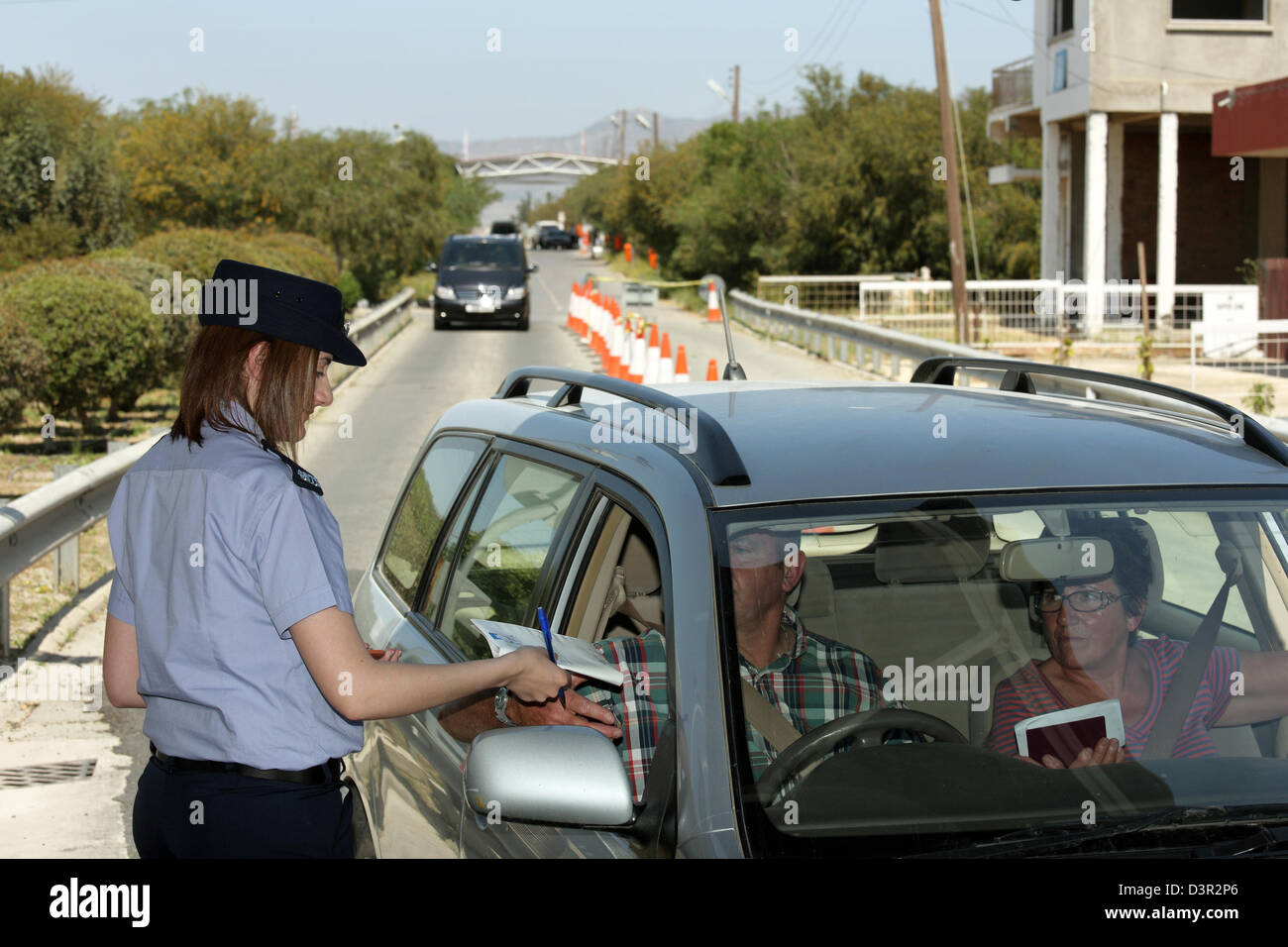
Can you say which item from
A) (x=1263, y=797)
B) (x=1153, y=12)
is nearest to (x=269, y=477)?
(x=1263, y=797)

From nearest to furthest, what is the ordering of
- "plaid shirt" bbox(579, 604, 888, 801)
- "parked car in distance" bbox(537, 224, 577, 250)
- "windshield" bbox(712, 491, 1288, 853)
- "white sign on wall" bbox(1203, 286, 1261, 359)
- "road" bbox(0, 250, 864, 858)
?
"windshield" bbox(712, 491, 1288, 853)
"plaid shirt" bbox(579, 604, 888, 801)
"road" bbox(0, 250, 864, 858)
"white sign on wall" bbox(1203, 286, 1261, 359)
"parked car in distance" bbox(537, 224, 577, 250)

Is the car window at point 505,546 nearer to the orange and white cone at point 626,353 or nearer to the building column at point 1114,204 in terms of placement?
the orange and white cone at point 626,353

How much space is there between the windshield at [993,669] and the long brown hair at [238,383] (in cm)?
84

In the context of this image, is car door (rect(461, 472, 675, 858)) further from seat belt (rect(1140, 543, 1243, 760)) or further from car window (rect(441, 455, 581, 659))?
seat belt (rect(1140, 543, 1243, 760))

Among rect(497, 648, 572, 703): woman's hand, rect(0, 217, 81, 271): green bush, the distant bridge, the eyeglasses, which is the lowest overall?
rect(497, 648, 572, 703): woman's hand

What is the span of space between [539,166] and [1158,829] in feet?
608

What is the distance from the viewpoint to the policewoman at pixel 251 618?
2.54m

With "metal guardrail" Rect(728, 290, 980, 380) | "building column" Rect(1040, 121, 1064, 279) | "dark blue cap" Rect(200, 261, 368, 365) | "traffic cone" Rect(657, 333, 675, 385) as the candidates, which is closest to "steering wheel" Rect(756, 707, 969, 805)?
"dark blue cap" Rect(200, 261, 368, 365)

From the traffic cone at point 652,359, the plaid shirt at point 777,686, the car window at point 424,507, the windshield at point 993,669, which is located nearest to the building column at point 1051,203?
the traffic cone at point 652,359

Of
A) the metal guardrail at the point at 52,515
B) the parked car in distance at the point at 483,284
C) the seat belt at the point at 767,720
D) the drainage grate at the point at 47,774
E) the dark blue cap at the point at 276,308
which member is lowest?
the drainage grate at the point at 47,774

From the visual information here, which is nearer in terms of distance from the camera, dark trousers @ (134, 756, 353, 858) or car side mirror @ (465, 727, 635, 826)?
car side mirror @ (465, 727, 635, 826)

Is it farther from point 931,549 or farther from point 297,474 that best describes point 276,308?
point 931,549

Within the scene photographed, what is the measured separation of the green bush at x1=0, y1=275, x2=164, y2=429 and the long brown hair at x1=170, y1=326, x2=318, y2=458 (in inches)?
487

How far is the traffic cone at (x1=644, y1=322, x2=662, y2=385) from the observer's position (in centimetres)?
1866
